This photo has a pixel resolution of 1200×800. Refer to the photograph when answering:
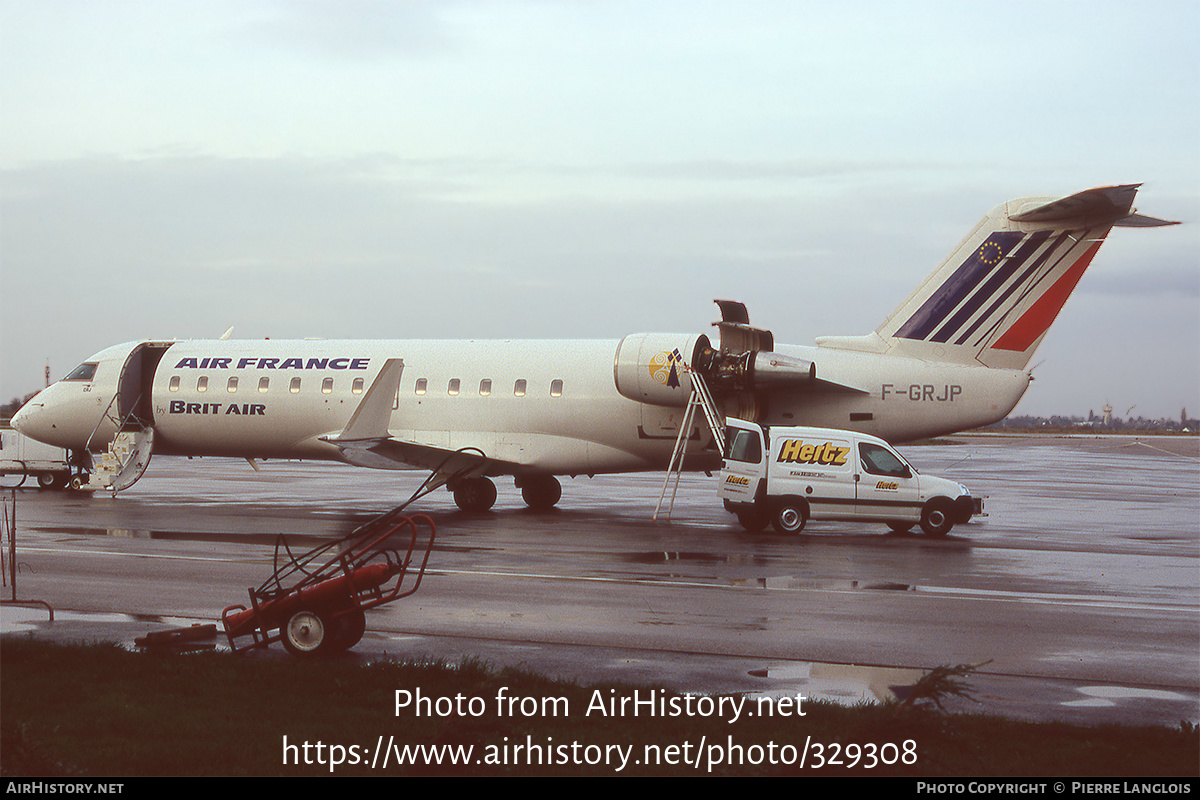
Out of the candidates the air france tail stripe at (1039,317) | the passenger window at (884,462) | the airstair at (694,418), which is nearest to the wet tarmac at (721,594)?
the passenger window at (884,462)

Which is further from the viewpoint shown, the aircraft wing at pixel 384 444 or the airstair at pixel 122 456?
the airstair at pixel 122 456

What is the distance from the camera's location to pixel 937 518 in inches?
838

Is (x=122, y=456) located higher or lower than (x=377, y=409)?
lower

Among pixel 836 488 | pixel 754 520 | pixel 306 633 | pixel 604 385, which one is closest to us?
pixel 306 633

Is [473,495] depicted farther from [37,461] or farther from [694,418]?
[37,461]

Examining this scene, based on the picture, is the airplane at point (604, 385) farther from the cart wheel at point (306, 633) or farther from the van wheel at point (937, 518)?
the cart wheel at point (306, 633)

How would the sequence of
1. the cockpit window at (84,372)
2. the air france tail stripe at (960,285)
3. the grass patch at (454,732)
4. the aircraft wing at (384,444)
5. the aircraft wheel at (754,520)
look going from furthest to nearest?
the cockpit window at (84,372)
the aircraft wing at (384,444)
the air france tail stripe at (960,285)
the aircraft wheel at (754,520)
the grass patch at (454,732)

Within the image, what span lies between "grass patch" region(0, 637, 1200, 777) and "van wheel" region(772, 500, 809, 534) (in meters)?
12.6

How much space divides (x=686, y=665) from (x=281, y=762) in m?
4.32

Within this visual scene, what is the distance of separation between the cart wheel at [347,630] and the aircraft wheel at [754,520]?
12.2 m

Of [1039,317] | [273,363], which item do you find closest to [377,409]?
[273,363]

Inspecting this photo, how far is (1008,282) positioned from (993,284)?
0.31 meters

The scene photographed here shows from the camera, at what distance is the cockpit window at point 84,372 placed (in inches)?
1175
